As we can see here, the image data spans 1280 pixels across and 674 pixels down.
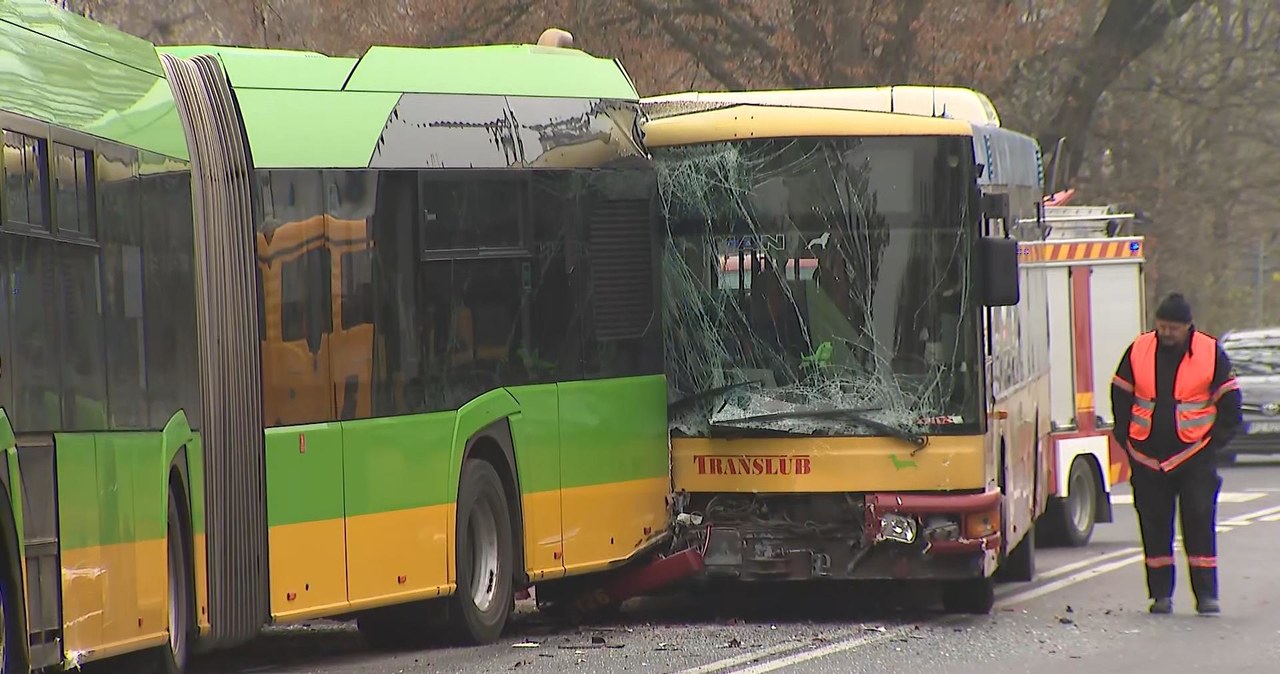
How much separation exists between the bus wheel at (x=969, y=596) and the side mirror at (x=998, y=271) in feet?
5.40

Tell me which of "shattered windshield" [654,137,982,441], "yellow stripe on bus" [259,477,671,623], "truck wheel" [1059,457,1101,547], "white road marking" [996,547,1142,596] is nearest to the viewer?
"yellow stripe on bus" [259,477,671,623]

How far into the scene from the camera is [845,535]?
13.1m

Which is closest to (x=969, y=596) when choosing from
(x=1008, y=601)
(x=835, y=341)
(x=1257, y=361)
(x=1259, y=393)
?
(x=1008, y=601)

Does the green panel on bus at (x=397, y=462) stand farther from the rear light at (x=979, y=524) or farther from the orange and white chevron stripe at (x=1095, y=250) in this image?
the orange and white chevron stripe at (x=1095, y=250)

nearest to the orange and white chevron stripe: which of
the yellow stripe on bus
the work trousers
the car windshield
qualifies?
the work trousers

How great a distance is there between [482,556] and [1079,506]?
27.8 ft

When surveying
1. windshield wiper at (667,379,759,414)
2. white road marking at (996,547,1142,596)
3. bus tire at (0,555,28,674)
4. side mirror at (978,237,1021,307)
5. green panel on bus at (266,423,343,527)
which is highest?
side mirror at (978,237,1021,307)

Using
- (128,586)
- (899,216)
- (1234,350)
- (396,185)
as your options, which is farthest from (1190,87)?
(128,586)

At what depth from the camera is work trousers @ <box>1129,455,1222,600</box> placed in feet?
44.7

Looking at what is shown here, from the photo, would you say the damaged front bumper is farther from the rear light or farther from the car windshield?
the car windshield

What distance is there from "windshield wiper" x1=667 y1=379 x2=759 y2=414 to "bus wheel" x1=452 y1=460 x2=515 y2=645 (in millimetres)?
1394

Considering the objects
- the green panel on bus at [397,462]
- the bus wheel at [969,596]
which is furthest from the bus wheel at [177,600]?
the bus wheel at [969,596]

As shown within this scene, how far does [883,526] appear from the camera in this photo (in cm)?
1298

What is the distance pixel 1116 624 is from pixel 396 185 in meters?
4.74
